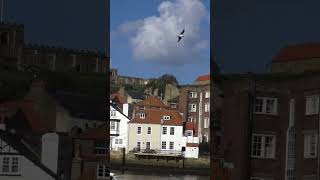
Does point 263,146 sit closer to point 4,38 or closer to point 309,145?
point 309,145

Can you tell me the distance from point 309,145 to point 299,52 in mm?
888

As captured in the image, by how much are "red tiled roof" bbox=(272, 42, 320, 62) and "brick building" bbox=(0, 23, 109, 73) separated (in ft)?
5.78

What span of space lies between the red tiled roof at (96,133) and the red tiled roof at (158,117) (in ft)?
1.21

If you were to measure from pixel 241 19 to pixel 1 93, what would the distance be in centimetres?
254

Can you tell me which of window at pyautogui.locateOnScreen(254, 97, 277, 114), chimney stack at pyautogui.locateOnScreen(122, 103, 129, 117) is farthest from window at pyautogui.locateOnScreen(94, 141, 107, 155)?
window at pyautogui.locateOnScreen(254, 97, 277, 114)

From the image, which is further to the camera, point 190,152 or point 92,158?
point 92,158

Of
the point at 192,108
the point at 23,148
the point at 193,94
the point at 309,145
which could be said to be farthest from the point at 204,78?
the point at 23,148

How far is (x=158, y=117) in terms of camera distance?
555cm

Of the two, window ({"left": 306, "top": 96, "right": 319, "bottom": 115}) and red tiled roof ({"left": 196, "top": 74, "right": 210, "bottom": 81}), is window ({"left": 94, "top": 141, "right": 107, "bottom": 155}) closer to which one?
red tiled roof ({"left": 196, "top": 74, "right": 210, "bottom": 81})

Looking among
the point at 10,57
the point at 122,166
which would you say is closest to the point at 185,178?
the point at 122,166

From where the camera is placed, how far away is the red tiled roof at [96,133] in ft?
18.4

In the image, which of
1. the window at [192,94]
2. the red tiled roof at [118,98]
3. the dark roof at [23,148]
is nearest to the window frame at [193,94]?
the window at [192,94]

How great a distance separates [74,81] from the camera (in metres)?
5.62

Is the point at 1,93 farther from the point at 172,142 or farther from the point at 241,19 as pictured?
the point at 241,19
